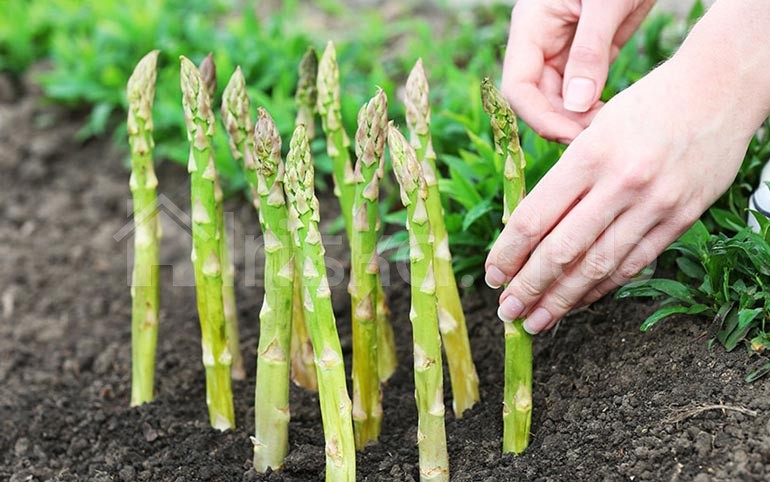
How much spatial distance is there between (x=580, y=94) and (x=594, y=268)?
713mm

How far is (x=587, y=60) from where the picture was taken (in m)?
2.90

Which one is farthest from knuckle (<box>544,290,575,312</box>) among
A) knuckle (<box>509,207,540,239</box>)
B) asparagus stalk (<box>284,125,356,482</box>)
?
asparagus stalk (<box>284,125,356,482</box>)

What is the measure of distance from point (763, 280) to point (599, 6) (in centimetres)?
103

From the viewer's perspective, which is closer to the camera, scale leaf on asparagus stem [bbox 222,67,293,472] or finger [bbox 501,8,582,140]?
scale leaf on asparagus stem [bbox 222,67,293,472]

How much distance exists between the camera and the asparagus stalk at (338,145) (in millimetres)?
3023

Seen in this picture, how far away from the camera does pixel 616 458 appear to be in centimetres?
243

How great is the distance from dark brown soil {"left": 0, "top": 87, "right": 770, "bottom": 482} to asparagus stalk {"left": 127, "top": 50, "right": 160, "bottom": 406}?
0.13 meters

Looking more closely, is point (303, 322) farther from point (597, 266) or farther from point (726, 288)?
point (726, 288)

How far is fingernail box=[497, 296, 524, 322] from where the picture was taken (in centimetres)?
253

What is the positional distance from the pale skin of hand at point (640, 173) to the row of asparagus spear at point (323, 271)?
19cm

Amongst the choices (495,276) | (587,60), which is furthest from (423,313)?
(587,60)

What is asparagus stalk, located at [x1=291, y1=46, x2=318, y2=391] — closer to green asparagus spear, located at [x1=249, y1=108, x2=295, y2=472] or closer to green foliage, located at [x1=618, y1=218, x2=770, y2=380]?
green asparagus spear, located at [x1=249, y1=108, x2=295, y2=472]

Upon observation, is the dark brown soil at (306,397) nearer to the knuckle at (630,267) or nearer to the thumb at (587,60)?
the knuckle at (630,267)

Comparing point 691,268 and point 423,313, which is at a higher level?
point 423,313
